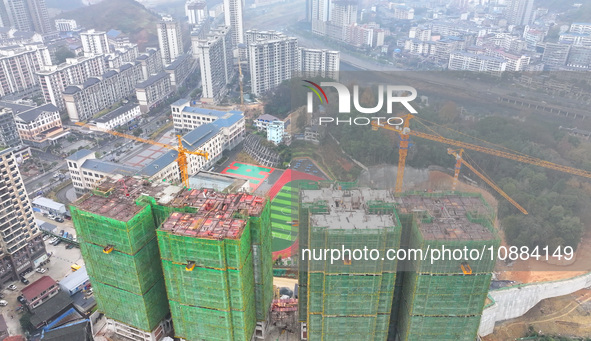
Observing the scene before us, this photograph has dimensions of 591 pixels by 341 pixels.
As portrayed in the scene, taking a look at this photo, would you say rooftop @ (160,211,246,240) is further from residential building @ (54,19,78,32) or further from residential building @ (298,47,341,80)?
residential building @ (54,19,78,32)

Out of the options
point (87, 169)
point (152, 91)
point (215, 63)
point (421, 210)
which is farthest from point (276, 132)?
point (421, 210)

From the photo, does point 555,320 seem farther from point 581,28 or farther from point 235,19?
point 235,19

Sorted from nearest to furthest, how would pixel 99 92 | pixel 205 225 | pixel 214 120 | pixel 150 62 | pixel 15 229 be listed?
pixel 205 225 < pixel 15 229 < pixel 214 120 < pixel 99 92 < pixel 150 62

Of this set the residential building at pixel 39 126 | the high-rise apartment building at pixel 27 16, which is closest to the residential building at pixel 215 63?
the residential building at pixel 39 126

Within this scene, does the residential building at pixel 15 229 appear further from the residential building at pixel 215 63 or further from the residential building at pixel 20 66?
the residential building at pixel 20 66

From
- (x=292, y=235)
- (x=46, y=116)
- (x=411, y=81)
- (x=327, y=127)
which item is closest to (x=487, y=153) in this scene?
(x=411, y=81)

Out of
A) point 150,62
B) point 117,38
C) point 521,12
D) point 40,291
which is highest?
point 521,12

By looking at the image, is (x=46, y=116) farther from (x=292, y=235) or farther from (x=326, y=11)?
(x=326, y=11)
